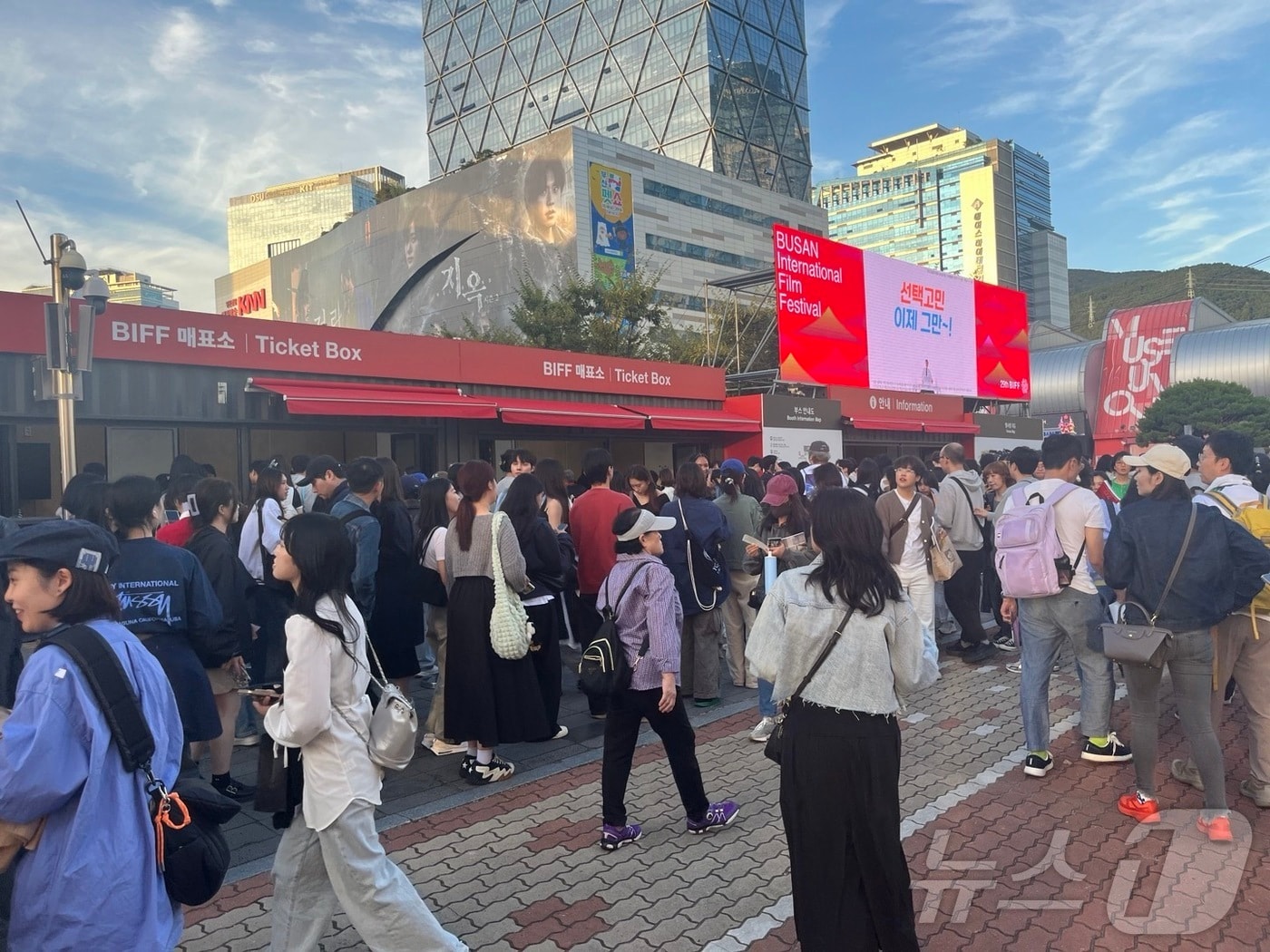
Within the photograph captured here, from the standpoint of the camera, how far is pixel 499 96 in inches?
3664

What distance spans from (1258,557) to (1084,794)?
145 centimetres

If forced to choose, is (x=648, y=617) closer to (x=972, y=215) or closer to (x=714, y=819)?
(x=714, y=819)

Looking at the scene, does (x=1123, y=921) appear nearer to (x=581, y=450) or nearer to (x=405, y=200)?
(x=581, y=450)

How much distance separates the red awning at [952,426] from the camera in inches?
1032

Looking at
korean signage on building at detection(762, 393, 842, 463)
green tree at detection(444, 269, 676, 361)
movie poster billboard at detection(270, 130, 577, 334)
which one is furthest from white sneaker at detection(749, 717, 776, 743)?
movie poster billboard at detection(270, 130, 577, 334)

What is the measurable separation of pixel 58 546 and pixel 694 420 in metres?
16.3

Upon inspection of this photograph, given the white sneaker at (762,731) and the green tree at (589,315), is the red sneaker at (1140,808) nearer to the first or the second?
the white sneaker at (762,731)

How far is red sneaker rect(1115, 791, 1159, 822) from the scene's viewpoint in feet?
12.9

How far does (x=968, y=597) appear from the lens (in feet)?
23.7

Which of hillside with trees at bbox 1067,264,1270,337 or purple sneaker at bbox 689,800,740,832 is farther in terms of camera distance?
hillside with trees at bbox 1067,264,1270,337

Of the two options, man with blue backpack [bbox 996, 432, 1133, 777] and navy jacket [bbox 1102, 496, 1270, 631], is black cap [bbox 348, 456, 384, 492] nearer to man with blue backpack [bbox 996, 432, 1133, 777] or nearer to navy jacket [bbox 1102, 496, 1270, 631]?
man with blue backpack [bbox 996, 432, 1133, 777]

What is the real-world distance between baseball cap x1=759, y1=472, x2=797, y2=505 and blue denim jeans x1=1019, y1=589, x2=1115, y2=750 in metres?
1.63

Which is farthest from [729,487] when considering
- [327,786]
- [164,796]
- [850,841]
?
[164,796]

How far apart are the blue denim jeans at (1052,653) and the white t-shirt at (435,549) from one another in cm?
336
